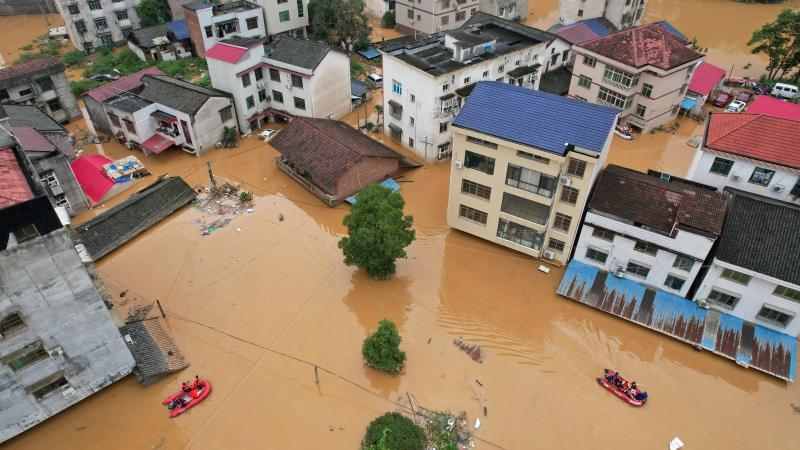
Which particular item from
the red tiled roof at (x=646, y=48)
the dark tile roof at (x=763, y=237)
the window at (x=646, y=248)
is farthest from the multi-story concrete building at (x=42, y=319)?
the red tiled roof at (x=646, y=48)

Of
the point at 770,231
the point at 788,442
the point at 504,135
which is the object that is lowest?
the point at 788,442

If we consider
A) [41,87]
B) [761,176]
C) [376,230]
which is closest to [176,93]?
[41,87]

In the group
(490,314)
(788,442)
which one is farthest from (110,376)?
(788,442)

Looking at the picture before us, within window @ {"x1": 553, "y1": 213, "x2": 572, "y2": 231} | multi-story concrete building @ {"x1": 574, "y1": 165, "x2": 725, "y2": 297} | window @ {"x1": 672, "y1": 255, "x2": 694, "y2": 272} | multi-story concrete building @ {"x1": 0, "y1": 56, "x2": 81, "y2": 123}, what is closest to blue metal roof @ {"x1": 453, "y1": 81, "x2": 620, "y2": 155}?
multi-story concrete building @ {"x1": 574, "y1": 165, "x2": 725, "y2": 297}

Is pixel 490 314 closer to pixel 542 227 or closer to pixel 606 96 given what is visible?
pixel 542 227

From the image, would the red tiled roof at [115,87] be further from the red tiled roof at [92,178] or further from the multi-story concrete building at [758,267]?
the multi-story concrete building at [758,267]
